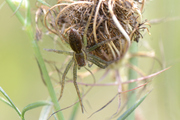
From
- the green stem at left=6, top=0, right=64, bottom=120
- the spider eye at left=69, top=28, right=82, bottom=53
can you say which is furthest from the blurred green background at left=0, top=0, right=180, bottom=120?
the spider eye at left=69, top=28, right=82, bottom=53

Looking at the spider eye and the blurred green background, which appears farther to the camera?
the blurred green background

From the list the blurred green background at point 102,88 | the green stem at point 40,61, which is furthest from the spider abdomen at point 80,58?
the blurred green background at point 102,88

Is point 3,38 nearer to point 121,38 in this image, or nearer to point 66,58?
point 66,58

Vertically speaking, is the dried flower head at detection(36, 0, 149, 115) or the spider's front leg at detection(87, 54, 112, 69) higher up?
the dried flower head at detection(36, 0, 149, 115)

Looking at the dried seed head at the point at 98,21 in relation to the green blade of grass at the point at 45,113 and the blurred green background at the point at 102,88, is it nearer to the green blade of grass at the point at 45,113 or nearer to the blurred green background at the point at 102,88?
the green blade of grass at the point at 45,113

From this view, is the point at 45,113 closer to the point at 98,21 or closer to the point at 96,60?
the point at 96,60

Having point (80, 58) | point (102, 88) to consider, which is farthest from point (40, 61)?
point (102, 88)

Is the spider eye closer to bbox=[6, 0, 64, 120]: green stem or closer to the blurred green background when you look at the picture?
bbox=[6, 0, 64, 120]: green stem

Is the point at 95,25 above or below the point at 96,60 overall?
above
